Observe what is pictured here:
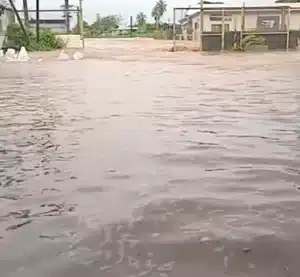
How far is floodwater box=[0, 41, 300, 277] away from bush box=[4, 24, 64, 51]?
23750 mm

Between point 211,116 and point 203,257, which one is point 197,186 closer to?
point 203,257

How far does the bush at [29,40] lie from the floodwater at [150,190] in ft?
77.9

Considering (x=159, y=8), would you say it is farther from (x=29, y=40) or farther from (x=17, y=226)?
(x=17, y=226)

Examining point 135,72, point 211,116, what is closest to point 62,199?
point 211,116

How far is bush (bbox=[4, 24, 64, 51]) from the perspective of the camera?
3275cm

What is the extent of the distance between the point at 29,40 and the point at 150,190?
2968 centimetres

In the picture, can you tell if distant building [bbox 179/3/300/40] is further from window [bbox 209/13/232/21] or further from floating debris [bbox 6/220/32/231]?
floating debris [bbox 6/220/32/231]

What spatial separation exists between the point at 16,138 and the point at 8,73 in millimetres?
11742

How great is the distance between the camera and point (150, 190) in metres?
4.60

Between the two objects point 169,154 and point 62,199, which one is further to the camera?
point 169,154

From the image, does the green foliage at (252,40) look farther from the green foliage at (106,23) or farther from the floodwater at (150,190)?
the green foliage at (106,23)

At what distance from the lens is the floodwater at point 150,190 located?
10.8ft

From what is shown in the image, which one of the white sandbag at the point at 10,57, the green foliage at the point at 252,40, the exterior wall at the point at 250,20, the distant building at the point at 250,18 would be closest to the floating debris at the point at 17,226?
the white sandbag at the point at 10,57

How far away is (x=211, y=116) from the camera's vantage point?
8.47 m
